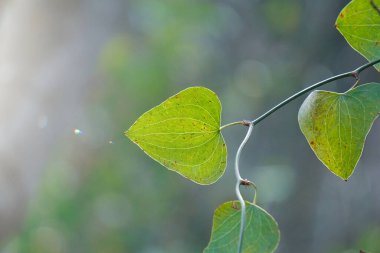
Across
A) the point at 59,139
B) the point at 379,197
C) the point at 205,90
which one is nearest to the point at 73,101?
the point at 59,139

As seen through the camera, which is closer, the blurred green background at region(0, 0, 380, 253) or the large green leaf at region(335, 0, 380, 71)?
the large green leaf at region(335, 0, 380, 71)

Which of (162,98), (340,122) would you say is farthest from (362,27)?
(162,98)

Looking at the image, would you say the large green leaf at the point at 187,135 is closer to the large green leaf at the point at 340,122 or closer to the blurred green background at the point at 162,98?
the large green leaf at the point at 340,122

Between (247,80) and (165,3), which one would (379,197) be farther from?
(165,3)

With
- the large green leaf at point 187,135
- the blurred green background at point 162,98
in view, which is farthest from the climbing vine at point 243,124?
the blurred green background at point 162,98

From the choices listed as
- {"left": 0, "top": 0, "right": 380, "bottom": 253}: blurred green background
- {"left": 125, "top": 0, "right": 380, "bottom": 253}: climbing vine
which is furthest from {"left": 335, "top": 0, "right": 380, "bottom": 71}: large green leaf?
{"left": 0, "top": 0, "right": 380, "bottom": 253}: blurred green background

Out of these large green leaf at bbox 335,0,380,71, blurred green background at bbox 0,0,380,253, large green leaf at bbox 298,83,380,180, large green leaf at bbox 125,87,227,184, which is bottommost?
blurred green background at bbox 0,0,380,253

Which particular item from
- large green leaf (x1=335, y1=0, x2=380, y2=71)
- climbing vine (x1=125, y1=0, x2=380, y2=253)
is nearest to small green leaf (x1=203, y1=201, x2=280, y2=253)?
climbing vine (x1=125, y1=0, x2=380, y2=253)

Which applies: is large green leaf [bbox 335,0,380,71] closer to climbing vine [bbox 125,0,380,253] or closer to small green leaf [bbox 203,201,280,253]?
climbing vine [bbox 125,0,380,253]

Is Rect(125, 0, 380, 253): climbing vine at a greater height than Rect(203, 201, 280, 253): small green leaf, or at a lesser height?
Result: greater
